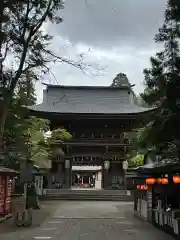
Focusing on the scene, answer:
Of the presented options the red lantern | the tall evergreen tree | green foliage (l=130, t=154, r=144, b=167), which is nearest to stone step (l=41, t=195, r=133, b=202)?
green foliage (l=130, t=154, r=144, b=167)

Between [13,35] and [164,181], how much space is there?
28.4 ft

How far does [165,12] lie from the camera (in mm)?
9188

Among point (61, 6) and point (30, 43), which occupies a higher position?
point (61, 6)

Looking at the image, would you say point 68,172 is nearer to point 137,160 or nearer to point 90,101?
point 137,160

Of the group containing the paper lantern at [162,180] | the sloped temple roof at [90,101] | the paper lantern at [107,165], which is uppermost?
the sloped temple roof at [90,101]

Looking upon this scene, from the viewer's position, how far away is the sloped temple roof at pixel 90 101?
1411 inches

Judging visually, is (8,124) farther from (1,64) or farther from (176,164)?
(176,164)

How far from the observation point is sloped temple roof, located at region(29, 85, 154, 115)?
35.8 m

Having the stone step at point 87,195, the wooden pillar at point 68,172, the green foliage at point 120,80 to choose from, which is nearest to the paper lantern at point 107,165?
the stone step at point 87,195

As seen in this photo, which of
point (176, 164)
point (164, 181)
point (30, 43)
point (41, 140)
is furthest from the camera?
point (41, 140)

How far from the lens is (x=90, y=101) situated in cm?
3959

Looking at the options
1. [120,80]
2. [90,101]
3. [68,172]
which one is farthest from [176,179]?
[120,80]

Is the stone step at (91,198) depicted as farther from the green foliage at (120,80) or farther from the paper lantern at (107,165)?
the green foliage at (120,80)

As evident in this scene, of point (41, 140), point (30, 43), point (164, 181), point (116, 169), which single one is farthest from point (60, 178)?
point (30, 43)
